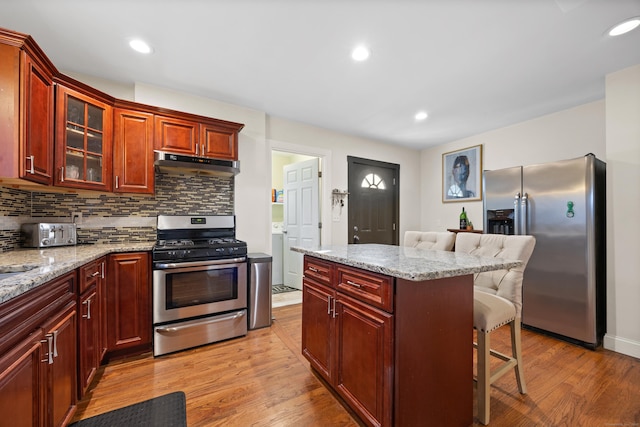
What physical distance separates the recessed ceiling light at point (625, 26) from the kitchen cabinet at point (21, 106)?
3681 mm

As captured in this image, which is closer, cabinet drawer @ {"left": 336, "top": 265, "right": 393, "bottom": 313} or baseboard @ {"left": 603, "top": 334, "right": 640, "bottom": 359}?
cabinet drawer @ {"left": 336, "top": 265, "right": 393, "bottom": 313}

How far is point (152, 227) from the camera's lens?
278 cm

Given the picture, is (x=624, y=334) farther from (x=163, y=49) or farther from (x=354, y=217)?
(x=163, y=49)

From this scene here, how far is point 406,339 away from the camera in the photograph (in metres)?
1.24

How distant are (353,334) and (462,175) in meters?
3.69

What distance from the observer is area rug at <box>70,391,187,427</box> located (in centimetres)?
151

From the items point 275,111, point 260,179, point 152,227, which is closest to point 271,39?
point 275,111

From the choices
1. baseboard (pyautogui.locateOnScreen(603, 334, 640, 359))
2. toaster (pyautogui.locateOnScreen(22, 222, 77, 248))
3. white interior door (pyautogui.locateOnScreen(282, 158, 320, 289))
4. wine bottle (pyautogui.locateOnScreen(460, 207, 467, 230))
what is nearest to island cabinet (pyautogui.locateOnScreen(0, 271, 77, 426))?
toaster (pyautogui.locateOnScreen(22, 222, 77, 248))

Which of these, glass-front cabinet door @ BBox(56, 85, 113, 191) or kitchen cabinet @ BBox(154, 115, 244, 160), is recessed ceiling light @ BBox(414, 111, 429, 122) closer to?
kitchen cabinet @ BBox(154, 115, 244, 160)

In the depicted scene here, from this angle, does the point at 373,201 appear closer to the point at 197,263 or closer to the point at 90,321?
the point at 197,263

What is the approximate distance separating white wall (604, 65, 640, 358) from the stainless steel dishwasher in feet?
10.3

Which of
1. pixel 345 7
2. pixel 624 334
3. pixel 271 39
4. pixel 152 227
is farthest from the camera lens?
pixel 152 227

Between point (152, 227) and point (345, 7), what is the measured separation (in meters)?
2.58

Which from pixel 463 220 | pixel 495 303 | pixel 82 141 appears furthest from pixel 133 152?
A: pixel 463 220
